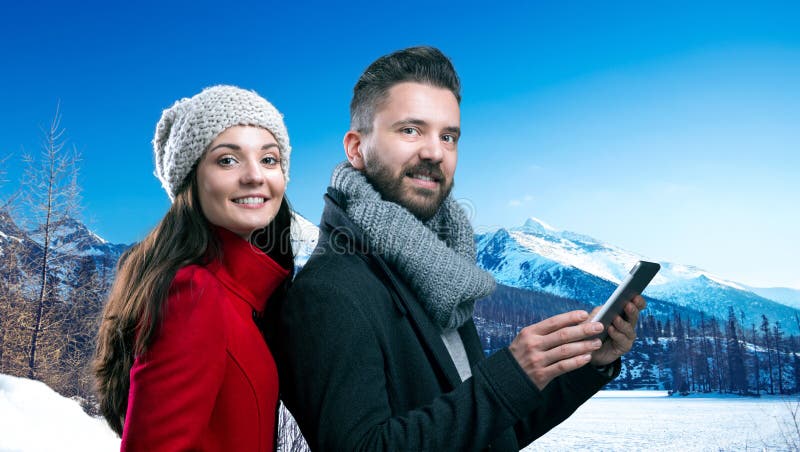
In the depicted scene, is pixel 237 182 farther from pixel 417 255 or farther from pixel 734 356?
pixel 734 356

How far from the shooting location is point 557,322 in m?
2.09

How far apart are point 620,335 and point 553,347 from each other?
35.1 inches

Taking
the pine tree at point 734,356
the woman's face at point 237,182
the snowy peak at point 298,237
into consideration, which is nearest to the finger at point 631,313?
the snowy peak at point 298,237

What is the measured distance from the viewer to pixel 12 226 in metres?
17.4

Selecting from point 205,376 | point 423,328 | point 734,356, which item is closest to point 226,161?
point 205,376

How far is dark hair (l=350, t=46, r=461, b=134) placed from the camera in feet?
9.57

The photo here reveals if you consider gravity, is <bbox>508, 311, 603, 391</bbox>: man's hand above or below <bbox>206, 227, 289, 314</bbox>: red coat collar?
below

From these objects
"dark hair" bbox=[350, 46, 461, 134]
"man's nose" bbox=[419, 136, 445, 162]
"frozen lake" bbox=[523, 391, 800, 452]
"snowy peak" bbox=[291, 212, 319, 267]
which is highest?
"dark hair" bbox=[350, 46, 461, 134]

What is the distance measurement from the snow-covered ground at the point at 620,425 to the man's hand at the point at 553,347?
493 cm

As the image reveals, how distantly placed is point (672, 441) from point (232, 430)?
4682 cm

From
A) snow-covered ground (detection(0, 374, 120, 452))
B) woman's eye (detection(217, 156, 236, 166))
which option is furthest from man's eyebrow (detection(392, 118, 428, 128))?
snow-covered ground (detection(0, 374, 120, 452))

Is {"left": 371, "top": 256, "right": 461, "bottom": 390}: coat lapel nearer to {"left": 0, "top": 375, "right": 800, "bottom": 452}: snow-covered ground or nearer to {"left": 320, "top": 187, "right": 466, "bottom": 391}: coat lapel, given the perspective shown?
{"left": 320, "top": 187, "right": 466, "bottom": 391}: coat lapel

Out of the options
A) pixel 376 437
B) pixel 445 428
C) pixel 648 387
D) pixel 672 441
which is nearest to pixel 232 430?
pixel 376 437

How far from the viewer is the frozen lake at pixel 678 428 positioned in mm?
37400
